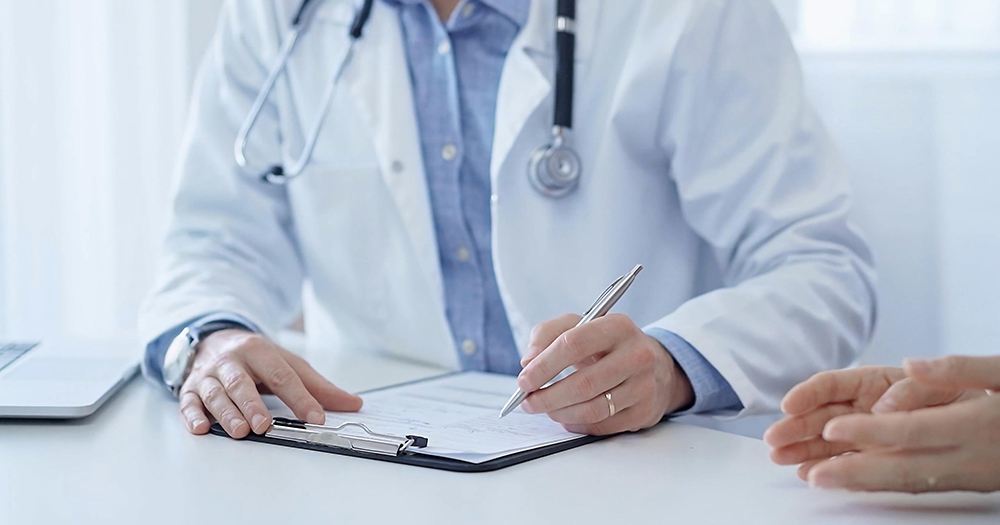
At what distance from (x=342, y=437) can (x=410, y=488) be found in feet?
0.36

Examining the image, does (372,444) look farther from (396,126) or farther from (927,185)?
(927,185)

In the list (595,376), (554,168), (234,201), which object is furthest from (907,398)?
(234,201)

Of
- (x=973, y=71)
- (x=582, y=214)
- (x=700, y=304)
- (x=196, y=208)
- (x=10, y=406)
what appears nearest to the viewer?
(x=10, y=406)

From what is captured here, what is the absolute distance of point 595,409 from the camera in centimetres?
75

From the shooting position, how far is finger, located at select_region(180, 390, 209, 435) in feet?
2.55

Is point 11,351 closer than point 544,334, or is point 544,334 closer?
point 544,334

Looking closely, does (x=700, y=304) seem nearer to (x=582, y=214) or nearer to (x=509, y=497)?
(x=582, y=214)

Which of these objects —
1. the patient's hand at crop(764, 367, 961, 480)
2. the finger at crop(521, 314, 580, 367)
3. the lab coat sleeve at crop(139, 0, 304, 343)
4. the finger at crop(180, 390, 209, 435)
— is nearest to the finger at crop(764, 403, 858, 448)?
the patient's hand at crop(764, 367, 961, 480)

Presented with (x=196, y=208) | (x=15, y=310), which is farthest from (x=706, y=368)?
(x=15, y=310)

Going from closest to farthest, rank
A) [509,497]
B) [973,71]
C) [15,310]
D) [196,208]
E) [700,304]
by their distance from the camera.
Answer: [509,497]
[700,304]
[196,208]
[973,71]
[15,310]

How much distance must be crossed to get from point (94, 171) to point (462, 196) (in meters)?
1.18

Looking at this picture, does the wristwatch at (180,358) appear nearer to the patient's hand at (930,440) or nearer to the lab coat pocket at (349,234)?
the lab coat pocket at (349,234)

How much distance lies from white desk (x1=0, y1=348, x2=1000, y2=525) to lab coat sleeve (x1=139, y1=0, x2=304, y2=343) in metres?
0.42

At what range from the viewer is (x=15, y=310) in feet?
6.32
